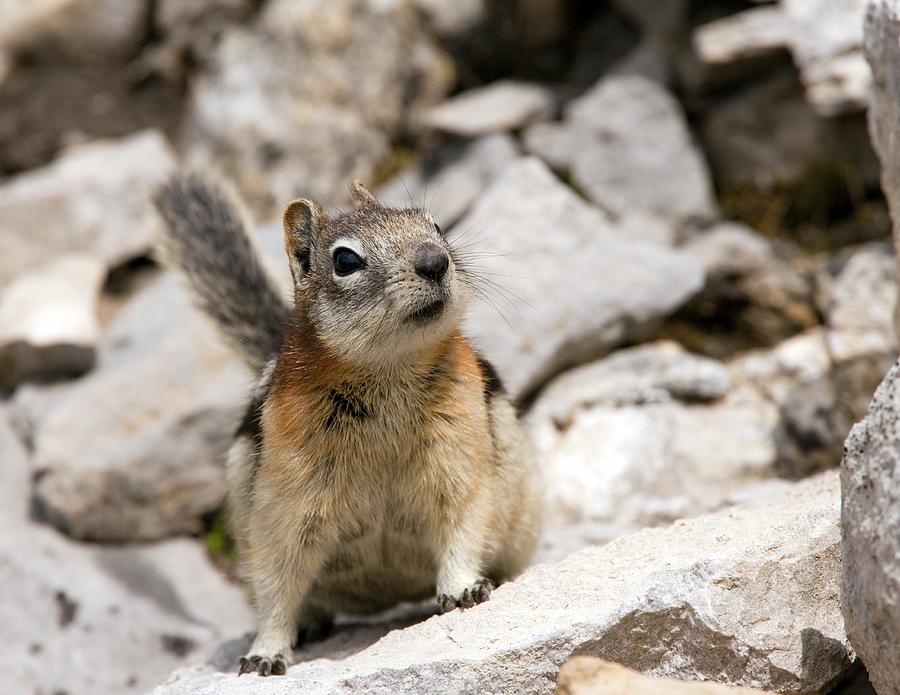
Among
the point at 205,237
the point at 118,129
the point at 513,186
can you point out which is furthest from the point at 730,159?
the point at 118,129

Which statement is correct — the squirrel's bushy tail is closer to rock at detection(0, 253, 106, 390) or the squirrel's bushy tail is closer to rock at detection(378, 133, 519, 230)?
rock at detection(0, 253, 106, 390)

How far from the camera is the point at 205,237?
7199 mm

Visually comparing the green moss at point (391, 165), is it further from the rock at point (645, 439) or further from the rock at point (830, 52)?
the rock at point (830, 52)

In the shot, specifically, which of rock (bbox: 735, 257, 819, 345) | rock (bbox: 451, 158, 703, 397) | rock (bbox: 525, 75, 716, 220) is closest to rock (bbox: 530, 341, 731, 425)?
rock (bbox: 451, 158, 703, 397)

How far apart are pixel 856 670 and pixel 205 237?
455 centimetres

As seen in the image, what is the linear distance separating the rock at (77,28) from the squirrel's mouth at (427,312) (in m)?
8.72

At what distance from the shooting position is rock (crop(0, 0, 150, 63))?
12.5 meters

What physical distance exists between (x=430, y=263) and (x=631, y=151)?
6.11 metres

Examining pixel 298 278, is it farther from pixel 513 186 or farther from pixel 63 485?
pixel 513 186

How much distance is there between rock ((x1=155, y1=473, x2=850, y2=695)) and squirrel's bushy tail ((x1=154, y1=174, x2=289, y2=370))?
8.69ft

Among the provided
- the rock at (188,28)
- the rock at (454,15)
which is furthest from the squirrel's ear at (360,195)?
the rock at (188,28)

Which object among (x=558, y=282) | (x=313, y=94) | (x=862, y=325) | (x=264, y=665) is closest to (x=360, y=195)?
(x=264, y=665)

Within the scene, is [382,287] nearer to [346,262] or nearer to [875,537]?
[346,262]

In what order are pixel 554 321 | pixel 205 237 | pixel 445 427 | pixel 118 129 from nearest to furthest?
pixel 445 427, pixel 205 237, pixel 554 321, pixel 118 129
